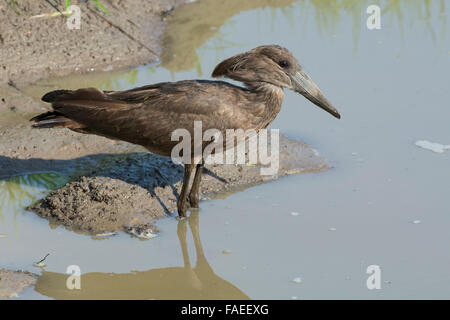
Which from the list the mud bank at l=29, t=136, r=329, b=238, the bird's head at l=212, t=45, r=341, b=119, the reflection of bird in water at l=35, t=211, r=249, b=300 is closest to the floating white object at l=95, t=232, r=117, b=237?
the mud bank at l=29, t=136, r=329, b=238

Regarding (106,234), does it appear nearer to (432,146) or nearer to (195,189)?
(195,189)

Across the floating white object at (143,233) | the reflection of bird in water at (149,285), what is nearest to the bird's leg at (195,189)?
the floating white object at (143,233)

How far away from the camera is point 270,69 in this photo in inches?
231

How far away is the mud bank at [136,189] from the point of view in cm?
595

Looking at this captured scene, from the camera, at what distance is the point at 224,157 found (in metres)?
6.70

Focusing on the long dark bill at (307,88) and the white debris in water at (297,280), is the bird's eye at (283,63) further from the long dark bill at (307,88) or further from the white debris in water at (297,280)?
the white debris in water at (297,280)

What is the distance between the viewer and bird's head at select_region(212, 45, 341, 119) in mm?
5867

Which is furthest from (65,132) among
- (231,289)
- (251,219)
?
(231,289)

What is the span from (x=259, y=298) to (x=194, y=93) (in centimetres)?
163

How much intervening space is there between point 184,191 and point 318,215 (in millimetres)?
1041

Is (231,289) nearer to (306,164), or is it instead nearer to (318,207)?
(318,207)

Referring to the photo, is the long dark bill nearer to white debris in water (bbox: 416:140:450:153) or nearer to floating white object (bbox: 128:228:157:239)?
white debris in water (bbox: 416:140:450:153)

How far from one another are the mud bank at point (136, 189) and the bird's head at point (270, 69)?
95 cm

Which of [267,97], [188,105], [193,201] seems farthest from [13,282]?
[267,97]
